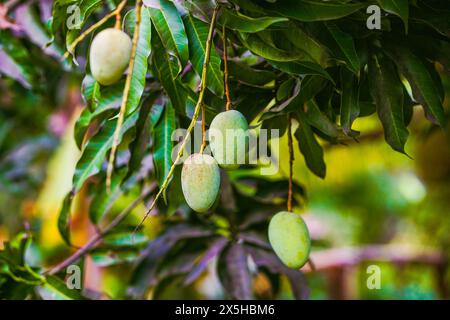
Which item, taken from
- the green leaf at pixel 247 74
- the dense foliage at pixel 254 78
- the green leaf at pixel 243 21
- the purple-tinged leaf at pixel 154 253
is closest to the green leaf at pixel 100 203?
the dense foliage at pixel 254 78

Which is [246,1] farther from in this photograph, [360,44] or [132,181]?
[132,181]

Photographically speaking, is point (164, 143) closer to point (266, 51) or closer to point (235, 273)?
point (266, 51)

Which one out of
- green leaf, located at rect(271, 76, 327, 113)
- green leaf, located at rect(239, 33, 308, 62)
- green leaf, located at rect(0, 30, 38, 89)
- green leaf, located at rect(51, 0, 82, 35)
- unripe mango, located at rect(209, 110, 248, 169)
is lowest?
unripe mango, located at rect(209, 110, 248, 169)

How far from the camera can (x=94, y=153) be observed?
84 centimetres

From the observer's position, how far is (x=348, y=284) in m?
2.34

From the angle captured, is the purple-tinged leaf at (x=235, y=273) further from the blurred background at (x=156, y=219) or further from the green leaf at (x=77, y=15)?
the green leaf at (x=77, y=15)

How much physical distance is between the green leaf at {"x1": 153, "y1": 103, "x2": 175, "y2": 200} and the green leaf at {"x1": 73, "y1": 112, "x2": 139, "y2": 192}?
71 mm

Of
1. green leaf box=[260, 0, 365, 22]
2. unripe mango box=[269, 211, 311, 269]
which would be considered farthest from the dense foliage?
unripe mango box=[269, 211, 311, 269]

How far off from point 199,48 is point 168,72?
0.06 metres

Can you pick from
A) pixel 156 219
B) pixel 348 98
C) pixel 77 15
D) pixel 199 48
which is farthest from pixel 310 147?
pixel 156 219

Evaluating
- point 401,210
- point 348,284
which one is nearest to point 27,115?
point 348,284

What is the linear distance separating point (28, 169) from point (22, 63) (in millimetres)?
881

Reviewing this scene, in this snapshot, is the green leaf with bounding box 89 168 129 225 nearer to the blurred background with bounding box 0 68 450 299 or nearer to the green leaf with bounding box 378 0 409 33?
the blurred background with bounding box 0 68 450 299

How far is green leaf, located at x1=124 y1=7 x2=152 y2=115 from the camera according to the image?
0.62 metres
